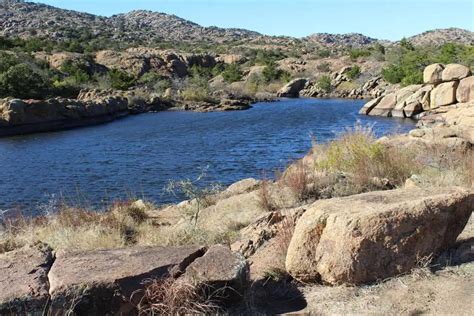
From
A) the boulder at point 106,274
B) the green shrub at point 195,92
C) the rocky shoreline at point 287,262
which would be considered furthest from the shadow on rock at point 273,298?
the green shrub at point 195,92

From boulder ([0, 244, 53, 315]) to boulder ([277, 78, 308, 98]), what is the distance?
6274cm

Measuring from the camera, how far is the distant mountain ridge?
355 feet

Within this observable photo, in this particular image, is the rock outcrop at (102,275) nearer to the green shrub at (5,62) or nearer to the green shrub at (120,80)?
the green shrub at (5,62)

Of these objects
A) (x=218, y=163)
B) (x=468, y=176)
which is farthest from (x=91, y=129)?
(x=468, y=176)

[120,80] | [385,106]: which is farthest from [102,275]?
[120,80]

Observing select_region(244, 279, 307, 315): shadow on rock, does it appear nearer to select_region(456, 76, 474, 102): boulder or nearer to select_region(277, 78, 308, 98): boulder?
select_region(456, 76, 474, 102): boulder

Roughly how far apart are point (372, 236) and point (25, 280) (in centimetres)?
315

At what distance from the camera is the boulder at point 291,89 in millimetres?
67125

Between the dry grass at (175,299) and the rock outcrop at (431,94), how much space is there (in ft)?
108

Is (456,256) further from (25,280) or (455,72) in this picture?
(455,72)

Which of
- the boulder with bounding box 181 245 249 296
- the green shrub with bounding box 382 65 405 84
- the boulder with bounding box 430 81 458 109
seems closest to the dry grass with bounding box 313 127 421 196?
the boulder with bounding box 181 245 249 296

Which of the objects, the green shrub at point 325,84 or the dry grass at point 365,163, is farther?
the green shrub at point 325,84

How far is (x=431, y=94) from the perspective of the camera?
37812mm

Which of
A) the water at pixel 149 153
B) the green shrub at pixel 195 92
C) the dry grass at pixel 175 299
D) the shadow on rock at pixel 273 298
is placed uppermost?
the green shrub at pixel 195 92
